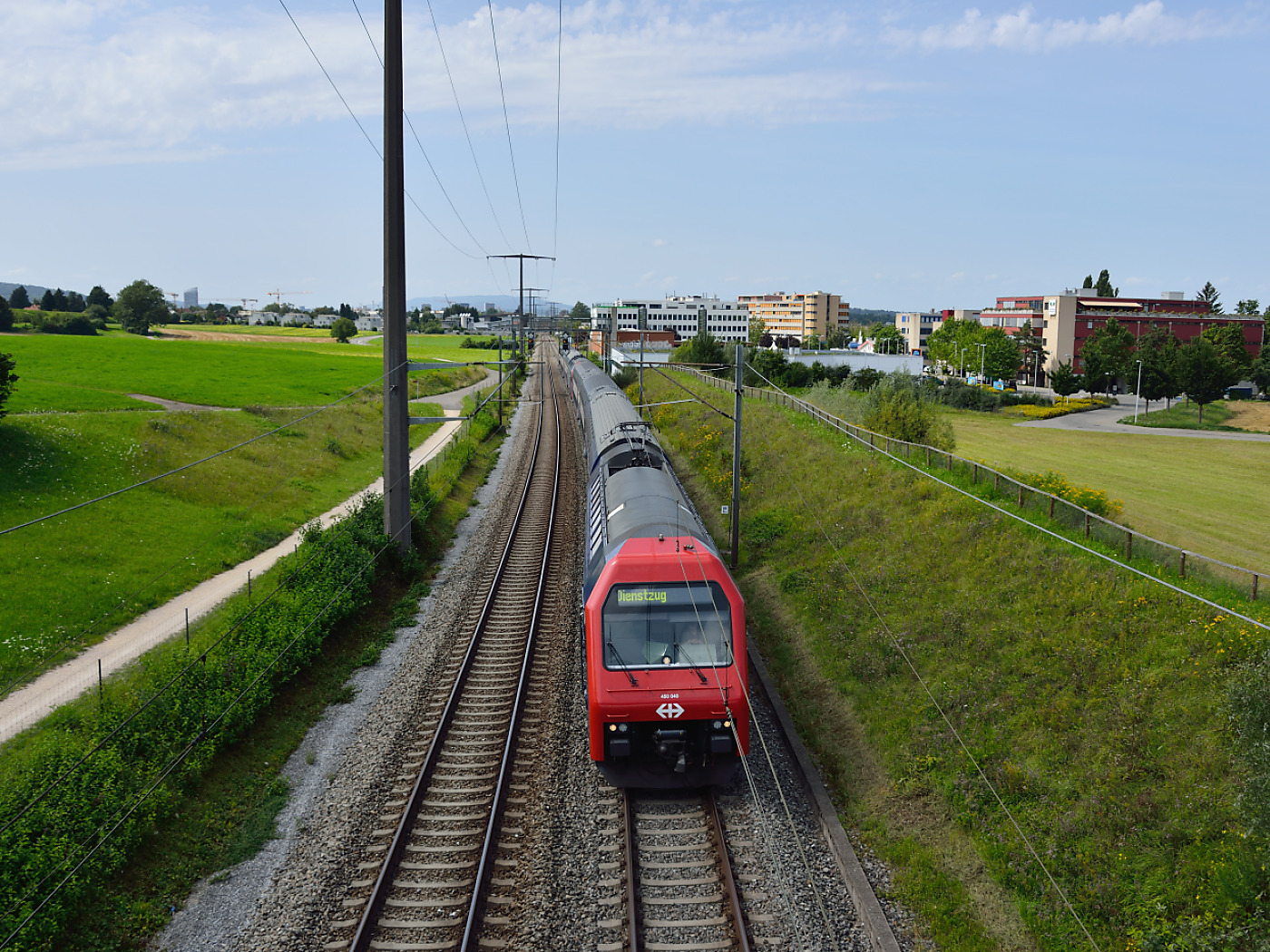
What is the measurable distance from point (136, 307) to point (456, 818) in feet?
383

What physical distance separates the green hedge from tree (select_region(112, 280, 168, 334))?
348ft

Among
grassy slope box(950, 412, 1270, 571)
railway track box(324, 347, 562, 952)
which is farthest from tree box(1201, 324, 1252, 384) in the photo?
railway track box(324, 347, 562, 952)

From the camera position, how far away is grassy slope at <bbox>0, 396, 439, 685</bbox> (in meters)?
18.8

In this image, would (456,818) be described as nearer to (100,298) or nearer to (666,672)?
(666,672)

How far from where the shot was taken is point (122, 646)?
17156 mm

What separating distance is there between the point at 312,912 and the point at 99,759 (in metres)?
4.15

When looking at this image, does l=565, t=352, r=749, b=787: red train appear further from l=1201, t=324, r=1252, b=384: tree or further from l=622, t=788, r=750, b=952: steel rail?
l=1201, t=324, r=1252, b=384: tree

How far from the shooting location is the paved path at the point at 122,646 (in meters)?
14.2

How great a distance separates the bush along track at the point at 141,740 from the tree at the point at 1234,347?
71480mm

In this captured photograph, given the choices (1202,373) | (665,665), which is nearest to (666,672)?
(665,665)

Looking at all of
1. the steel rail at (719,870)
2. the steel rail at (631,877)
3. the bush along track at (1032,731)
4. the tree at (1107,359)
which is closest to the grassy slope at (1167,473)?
the bush along track at (1032,731)

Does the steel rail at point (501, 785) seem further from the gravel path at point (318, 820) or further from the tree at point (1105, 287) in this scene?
the tree at point (1105, 287)

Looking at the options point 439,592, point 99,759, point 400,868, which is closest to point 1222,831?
point 400,868

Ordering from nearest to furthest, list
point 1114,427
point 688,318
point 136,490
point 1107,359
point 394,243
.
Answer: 1. point 394,243
2. point 136,490
3. point 1114,427
4. point 1107,359
5. point 688,318
